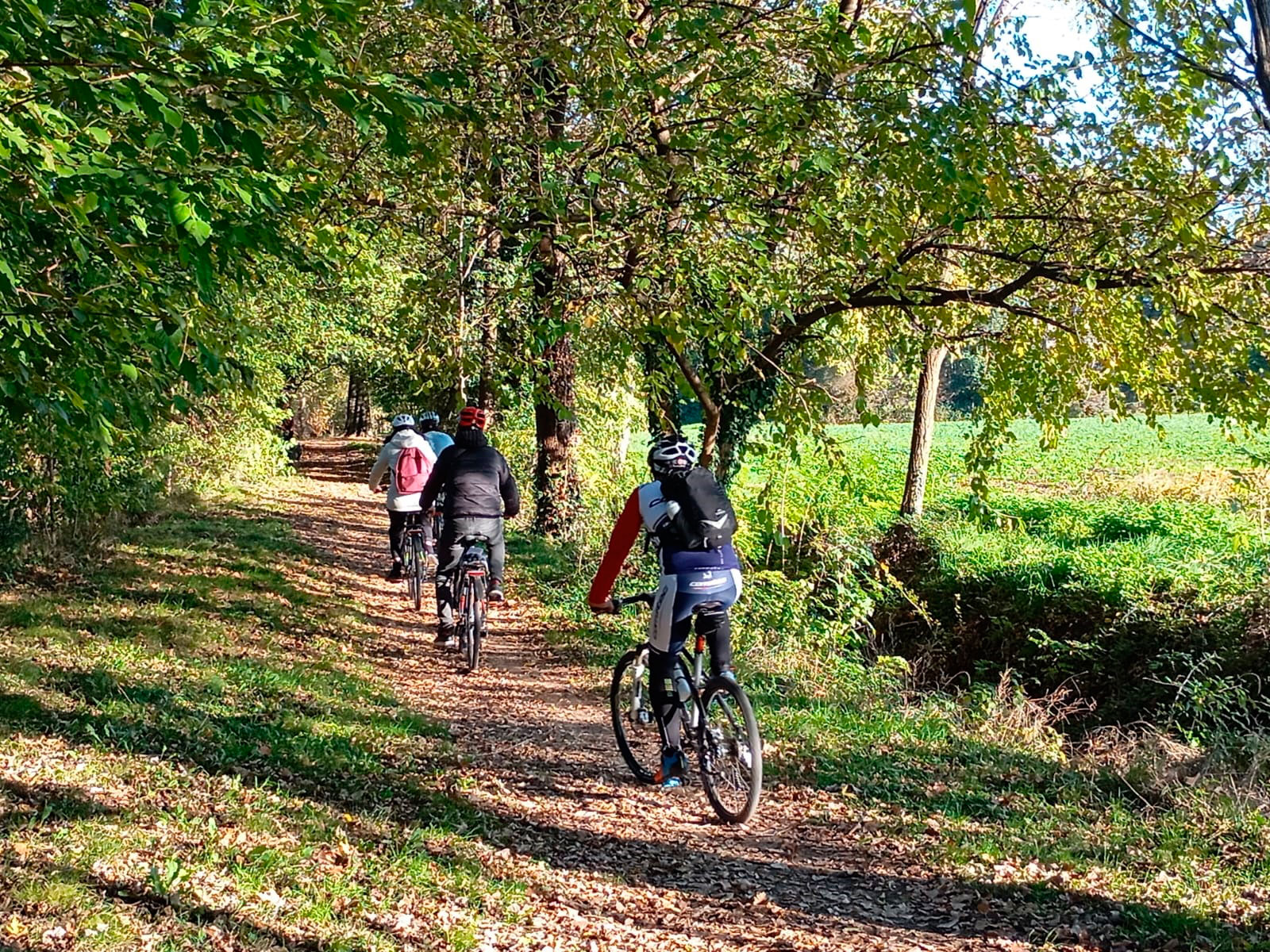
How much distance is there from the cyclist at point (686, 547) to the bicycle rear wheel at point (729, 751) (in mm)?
164

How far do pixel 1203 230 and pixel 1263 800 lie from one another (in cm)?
546

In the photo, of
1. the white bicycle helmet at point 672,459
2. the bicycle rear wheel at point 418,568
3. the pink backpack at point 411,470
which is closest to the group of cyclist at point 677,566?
the white bicycle helmet at point 672,459

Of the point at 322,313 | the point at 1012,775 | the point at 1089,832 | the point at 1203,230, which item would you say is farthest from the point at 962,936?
the point at 322,313

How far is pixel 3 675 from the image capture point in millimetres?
6812

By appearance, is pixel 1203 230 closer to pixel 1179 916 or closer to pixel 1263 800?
pixel 1263 800

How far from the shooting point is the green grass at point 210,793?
419 cm

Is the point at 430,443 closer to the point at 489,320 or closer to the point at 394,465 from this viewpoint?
the point at 394,465

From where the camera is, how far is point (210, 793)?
5.38 m

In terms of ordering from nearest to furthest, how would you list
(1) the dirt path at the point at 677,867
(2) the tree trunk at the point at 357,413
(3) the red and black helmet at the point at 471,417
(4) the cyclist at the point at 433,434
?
1. (1) the dirt path at the point at 677,867
2. (3) the red and black helmet at the point at 471,417
3. (4) the cyclist at the point at 433,434
4. (2) the tree trunk at the point at 357,413

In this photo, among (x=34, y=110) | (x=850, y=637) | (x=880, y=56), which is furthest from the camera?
(x=850, y=637)

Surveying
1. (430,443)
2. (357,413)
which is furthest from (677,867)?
(357,413)

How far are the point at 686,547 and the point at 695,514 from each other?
0.20 metres

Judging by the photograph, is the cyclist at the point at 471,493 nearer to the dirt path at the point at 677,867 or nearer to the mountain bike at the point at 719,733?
the dirt path at the point at 677,867

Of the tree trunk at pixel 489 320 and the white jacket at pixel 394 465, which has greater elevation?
the tree trunk at pixel 489 320
